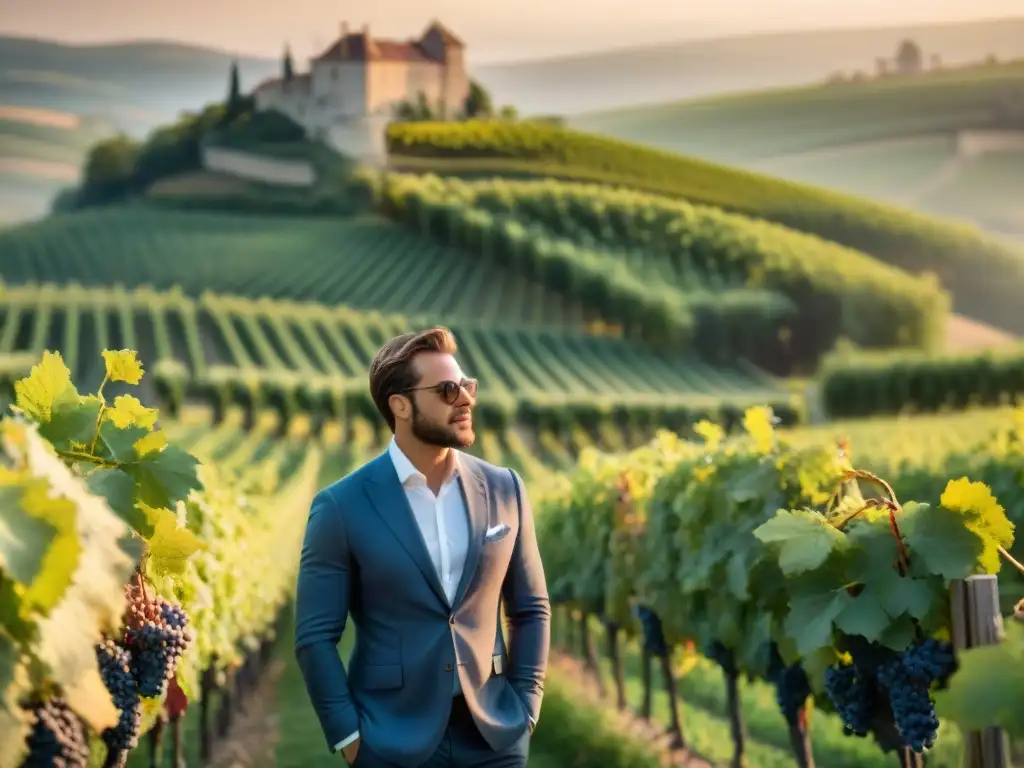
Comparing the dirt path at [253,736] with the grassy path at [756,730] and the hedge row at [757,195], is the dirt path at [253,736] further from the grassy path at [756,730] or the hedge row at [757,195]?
the hedge row at [757,195]

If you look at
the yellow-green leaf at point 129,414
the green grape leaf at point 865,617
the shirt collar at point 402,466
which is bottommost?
the green grape leaf at point 865,617

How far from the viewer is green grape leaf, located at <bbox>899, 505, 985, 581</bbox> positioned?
10.4 ft

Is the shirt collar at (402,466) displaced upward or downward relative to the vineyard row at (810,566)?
upward

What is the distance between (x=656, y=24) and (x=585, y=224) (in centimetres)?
666

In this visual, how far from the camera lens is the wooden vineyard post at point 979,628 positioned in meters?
2.81

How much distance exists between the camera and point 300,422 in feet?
103

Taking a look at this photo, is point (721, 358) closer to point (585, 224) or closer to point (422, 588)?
point (585, 224)

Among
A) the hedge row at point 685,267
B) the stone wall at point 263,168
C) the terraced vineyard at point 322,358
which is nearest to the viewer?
the terraced vineyard at point 322,358

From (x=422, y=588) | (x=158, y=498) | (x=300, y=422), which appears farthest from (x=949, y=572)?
(x=300, y=422)

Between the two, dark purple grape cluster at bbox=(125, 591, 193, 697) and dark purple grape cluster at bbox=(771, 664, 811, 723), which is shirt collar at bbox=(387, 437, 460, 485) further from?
dark purple grape cluster at bbox=(771, 664, 811, 723)

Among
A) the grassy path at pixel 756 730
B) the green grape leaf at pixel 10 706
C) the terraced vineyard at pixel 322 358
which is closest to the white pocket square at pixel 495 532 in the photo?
the green grape leaf at pixel 10 706

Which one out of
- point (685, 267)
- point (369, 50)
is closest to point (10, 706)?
point (369, 50)

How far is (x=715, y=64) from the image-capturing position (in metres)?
37.1

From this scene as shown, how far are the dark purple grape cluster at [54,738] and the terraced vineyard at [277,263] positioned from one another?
34616 mm
